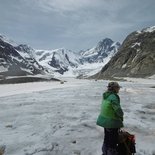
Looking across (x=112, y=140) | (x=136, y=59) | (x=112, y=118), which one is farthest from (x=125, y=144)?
(x=136, y=59)

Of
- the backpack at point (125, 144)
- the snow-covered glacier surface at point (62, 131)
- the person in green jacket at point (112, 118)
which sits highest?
the person in green jacket at point (112, 118)

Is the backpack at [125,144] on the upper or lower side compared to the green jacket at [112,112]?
lower

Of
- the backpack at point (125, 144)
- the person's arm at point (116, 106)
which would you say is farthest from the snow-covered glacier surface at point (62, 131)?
the person's arm at point (116, 106)

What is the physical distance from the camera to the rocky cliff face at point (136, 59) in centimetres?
11886

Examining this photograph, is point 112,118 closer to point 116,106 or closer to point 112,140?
point 116,106

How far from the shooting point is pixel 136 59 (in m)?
133

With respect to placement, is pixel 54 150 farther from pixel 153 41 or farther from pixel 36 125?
pixel 153 41

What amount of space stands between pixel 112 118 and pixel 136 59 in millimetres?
126771

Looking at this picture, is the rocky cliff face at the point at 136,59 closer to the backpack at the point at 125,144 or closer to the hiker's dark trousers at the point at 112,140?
the backpack at the point at 125,144

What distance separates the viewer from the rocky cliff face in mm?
118863

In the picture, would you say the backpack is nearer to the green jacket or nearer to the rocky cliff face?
the green jacket

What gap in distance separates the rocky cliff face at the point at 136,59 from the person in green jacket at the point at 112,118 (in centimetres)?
10249

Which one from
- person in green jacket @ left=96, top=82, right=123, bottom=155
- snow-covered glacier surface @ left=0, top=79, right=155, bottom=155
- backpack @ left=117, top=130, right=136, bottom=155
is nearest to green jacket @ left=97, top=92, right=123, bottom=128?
person in green jacket @ left=96, top=82, right=123, bottom=155

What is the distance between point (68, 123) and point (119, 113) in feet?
21.9
